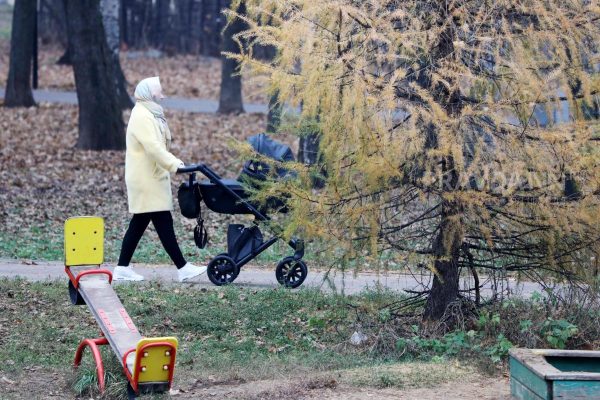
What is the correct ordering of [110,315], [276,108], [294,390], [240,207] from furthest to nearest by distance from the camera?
[240,207] < [276,108] < [110,315] < [294,390]

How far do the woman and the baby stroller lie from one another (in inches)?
10.5

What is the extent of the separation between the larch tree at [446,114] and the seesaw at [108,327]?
1.51m

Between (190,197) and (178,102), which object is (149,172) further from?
(178,102)

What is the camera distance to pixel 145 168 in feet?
31.7

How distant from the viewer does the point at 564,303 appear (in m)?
8.18

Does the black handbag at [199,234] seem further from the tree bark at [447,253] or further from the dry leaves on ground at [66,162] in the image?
the tree bark at [447,253]

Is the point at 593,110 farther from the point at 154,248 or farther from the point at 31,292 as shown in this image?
the point at 154,248

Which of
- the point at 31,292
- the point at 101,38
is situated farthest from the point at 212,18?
the point at 31,292

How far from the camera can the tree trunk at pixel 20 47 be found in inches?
918

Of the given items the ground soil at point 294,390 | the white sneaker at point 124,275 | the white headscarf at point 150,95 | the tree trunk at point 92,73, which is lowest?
the ground soil at point 294,390

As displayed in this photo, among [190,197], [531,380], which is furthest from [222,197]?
[531,380]

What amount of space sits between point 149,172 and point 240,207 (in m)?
1.01

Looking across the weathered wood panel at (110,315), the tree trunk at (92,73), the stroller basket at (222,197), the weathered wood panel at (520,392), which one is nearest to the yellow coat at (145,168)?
the stroller basket at (222,197)

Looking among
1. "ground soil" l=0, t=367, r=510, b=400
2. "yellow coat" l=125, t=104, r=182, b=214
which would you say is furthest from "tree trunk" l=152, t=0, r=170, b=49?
"ground soil" l=0, t=367, r=510, b=400
